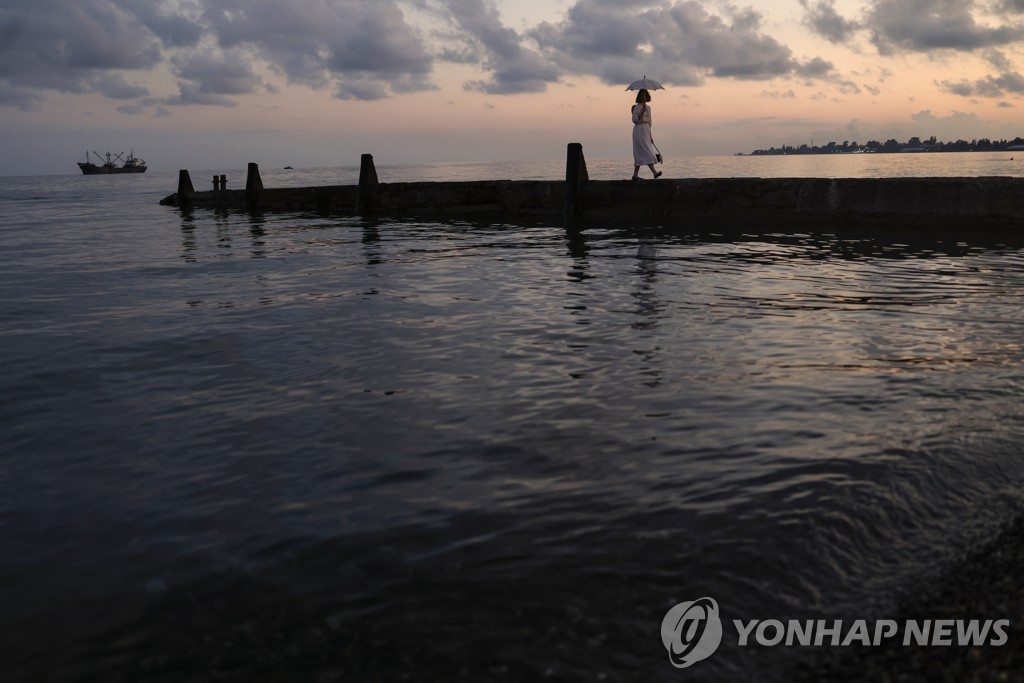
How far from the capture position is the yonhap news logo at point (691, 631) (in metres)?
2.57

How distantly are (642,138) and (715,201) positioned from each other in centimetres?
220

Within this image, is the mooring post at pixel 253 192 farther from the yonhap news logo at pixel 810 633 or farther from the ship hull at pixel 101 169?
the ship hull at pixel 101 169

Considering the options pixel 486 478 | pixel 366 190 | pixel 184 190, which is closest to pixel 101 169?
pixel 184 190

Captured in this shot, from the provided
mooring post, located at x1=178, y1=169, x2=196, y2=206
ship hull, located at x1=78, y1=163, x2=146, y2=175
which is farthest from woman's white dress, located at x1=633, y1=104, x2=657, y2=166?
ship hull, located at x1=78, y1=163, x2=146, y2=175

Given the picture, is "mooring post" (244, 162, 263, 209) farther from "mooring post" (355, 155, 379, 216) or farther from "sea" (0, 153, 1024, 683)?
"sea" (0, 153, 1024, 683)

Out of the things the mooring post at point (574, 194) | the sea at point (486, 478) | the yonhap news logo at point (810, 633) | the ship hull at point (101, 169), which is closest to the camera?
the yonhap news logo at point (810, 633)

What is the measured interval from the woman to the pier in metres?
0.64

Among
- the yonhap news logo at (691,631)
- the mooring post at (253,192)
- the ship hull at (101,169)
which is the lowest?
the yonhap news logo at (691,631)

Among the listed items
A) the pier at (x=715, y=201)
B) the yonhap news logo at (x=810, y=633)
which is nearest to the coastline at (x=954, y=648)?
the yonhap news logo at (x=810, y=633)

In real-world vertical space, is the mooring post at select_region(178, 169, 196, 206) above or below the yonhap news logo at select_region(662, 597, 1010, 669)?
above

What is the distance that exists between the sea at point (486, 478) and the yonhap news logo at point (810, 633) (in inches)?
2.2

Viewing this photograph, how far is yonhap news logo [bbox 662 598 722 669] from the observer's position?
2566mm

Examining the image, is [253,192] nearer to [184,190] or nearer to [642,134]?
[184,190]

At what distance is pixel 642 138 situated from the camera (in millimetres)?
17953
